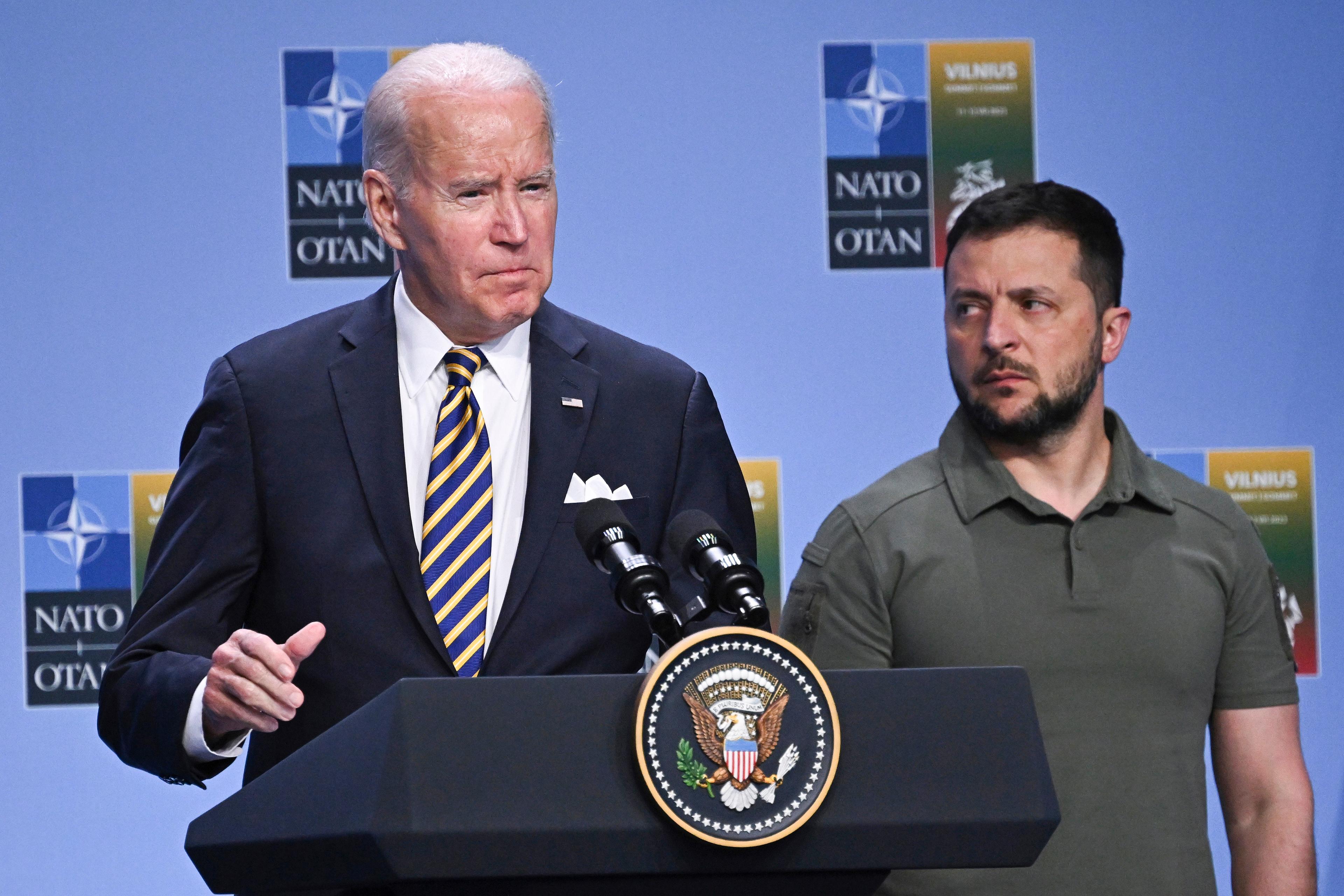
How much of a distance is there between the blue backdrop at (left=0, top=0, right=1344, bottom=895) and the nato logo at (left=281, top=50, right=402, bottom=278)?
3cm

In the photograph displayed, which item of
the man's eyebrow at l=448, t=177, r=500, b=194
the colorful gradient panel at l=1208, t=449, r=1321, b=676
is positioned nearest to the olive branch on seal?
the man's eyebrow at l=448, t=177, r=500, b=194

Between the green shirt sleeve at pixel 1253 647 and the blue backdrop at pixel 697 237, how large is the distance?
100 cm

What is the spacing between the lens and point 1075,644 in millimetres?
1816

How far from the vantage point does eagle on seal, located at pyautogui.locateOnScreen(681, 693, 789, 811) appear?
0.99 meters

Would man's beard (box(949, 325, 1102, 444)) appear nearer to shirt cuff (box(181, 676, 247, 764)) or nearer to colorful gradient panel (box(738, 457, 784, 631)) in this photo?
colorful gradient panel (box(738, 457, 784, 631))

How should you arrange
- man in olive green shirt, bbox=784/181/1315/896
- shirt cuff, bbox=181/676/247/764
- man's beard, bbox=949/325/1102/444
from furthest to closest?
man's beard, bbox=949/325/1102/444
man in olive green shirt, bbox=784/181/1315/896
shirt cuff, bbox=181/676/247/764

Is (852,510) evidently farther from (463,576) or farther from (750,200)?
(750,200)

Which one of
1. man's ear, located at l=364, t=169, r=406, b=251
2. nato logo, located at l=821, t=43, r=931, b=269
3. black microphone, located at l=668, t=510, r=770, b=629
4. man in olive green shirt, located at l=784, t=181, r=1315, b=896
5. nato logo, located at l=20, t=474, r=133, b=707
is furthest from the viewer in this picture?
nato logo, located at l=821, t=43, r=931, b=269

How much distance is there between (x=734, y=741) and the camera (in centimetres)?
100

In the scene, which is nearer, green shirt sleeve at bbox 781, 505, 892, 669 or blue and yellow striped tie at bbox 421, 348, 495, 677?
blue and yellow striped tie at bbox 421, 348, 495, 677

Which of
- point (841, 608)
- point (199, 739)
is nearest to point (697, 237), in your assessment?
point (841, 608)

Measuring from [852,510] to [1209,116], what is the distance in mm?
1516

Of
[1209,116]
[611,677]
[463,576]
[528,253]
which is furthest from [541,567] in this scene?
[1209,116]

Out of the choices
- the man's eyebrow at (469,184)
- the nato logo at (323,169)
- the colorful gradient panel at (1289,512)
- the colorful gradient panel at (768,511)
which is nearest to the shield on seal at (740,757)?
the man's eyebrow at (469,184)
